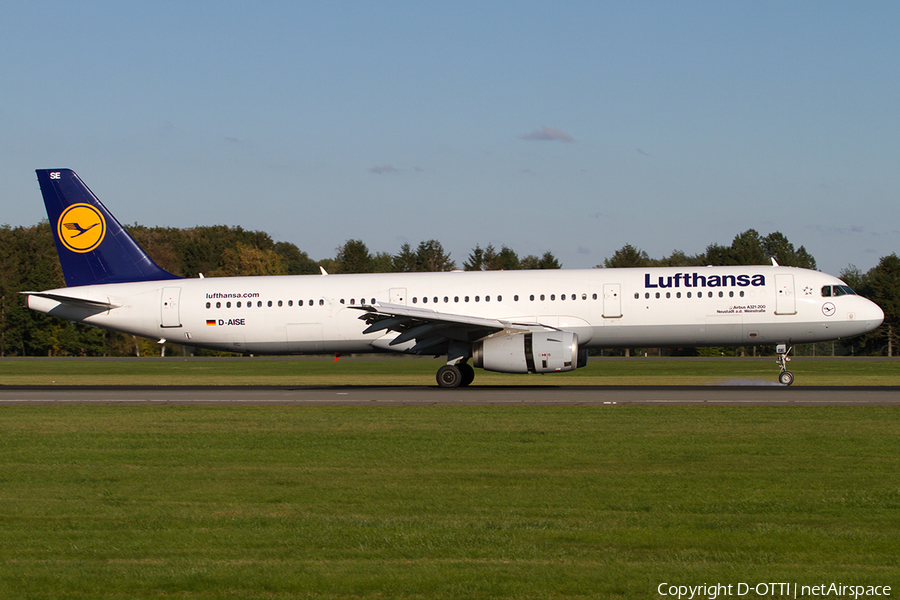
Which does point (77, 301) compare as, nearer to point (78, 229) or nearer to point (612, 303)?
point (78, 229)

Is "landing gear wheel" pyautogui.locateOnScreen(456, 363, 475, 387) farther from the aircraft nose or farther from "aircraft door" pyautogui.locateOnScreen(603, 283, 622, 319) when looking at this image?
the aircraft nose

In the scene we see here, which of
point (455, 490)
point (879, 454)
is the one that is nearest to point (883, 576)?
point (455, 490)

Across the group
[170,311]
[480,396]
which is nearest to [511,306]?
[480,396]

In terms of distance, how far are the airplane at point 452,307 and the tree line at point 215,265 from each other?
148 ft

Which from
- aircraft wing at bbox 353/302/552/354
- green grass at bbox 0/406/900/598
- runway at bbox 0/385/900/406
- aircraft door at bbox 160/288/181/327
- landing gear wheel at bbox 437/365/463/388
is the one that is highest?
aircraft door at bbox 160/288/181/327

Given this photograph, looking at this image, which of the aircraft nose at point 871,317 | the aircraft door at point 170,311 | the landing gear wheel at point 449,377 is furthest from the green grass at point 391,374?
the aircraft door at point 170,311

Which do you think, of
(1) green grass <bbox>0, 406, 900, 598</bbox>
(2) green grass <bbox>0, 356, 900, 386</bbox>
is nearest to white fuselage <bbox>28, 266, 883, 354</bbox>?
(2) green grass <bbox>0, 356, 900, 386</bbox>

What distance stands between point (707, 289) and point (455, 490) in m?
19.4

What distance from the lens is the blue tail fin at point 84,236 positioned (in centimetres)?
3158

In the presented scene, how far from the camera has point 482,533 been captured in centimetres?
860

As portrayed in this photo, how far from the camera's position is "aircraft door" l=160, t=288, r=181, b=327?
3086 centimetres

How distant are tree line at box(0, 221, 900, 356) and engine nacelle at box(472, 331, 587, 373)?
50.1 meters

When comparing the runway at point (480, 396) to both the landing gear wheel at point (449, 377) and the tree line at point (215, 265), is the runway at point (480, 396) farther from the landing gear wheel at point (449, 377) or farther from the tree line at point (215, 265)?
the tree line at point (215, 265)

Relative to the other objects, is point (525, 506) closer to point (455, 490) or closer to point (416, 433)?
point (455, 490)
